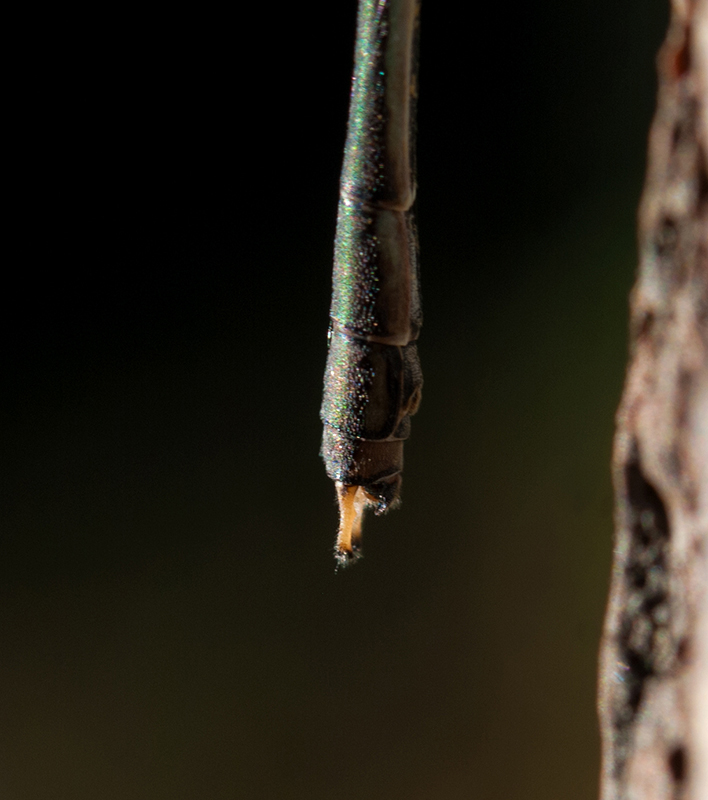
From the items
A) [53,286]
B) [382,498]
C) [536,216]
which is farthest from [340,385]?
[53,286]

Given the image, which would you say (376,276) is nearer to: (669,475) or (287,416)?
(669,475)

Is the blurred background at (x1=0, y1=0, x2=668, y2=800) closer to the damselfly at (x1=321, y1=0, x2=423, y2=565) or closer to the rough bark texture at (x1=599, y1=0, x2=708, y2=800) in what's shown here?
the damselfly at (x1=321, y1=0, x2=423, y2=565)

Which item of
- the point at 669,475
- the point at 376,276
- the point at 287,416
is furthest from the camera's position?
the point at 287,416

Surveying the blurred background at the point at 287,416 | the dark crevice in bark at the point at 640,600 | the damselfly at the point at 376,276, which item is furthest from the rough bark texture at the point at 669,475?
the blurred background at the point at 287,416

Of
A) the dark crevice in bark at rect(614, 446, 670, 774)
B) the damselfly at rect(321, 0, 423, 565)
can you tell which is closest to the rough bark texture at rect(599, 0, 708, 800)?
the dark crevice in bark at rect(614, 446, 670, 774)

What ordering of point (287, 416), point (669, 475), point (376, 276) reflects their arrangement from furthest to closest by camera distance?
point (287, 416) < point (376, 276) < point (669, 475)

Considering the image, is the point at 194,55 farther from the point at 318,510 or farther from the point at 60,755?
the point at 60,755

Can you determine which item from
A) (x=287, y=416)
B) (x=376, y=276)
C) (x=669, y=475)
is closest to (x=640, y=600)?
(x=669, y=475)

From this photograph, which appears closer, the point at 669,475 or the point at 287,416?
the point at 669,475
